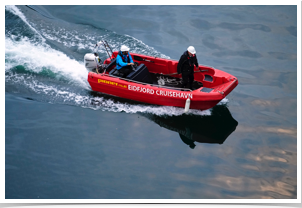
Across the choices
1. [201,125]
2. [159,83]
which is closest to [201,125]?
[201,125]

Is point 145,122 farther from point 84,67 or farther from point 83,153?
point 84,67

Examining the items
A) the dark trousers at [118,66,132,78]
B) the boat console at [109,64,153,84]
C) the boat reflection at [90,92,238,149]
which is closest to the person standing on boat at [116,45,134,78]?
the dark trousers at [118,66,132,78]

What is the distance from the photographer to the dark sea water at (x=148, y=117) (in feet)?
27.0

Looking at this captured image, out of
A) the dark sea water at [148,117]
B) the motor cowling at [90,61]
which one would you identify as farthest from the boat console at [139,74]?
the dark sea water at [148,117]

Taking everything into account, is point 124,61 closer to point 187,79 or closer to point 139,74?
point 139,74

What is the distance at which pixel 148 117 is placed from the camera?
10.2 meters

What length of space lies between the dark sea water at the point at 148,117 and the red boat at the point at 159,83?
35 cm

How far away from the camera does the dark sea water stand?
8.24 meters

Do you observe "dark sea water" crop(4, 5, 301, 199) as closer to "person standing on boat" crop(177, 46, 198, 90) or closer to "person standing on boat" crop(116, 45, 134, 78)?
"person standing on boat" crop(116, 45, 134, 78)

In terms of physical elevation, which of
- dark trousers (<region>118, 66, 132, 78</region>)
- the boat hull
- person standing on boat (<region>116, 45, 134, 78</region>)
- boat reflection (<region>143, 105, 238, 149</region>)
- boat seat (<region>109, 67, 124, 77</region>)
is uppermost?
person standing on boat (<region>116, 45, 134, 78</region>)

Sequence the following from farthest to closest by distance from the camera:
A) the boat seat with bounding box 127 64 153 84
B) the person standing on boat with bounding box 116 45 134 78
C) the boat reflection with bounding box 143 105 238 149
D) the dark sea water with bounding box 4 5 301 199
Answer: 1. the boat seat with bounding box 127 64 153 84
2. the person standing on boat with bounding box 116 45 134 78
3. the boat reflection with bounding box 143 105 238 149
4. the dark sea water with bounding box 4 5 301 199

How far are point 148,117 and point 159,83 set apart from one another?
142 cm

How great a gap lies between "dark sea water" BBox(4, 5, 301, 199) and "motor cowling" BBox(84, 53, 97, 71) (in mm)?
733

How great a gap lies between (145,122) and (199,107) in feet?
5.60
